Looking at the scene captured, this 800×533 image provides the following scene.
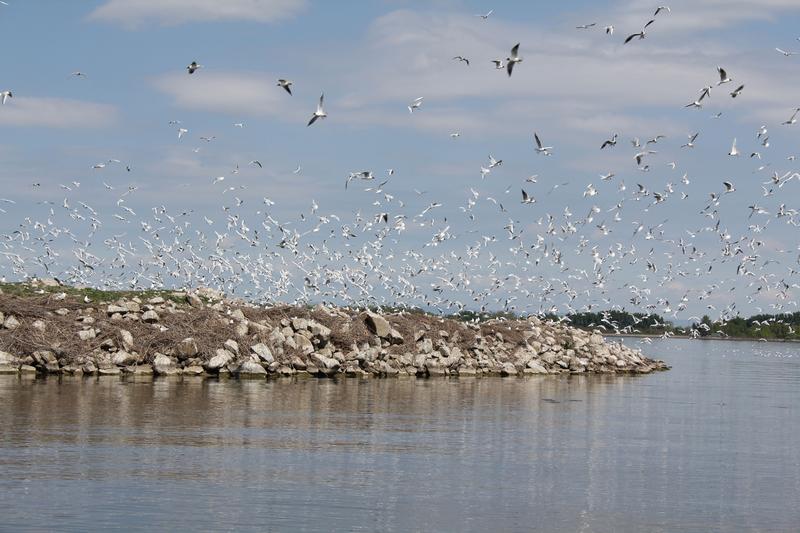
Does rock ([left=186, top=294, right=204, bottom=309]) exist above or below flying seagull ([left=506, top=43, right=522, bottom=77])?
below

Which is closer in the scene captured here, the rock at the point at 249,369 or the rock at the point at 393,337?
the rock at the point at 249,369

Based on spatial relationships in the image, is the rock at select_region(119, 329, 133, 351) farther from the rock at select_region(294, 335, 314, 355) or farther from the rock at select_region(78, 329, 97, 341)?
Result: the rock at select_region(294, 335, 314, 355)

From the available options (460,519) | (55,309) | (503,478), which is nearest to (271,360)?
(55,309)

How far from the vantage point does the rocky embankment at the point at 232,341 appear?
141ft

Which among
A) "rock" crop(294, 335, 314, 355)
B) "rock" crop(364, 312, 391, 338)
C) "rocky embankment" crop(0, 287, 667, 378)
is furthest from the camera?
"rock" crop(364, 312, 391, 338)

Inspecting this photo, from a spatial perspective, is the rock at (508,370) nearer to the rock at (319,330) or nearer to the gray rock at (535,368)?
the gray rock at (535,368)

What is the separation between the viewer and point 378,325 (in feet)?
173

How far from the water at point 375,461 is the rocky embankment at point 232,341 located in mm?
3265

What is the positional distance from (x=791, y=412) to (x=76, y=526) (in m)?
31.8

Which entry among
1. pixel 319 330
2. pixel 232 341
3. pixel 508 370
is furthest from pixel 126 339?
pixel 508 370

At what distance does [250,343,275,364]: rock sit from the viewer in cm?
4691

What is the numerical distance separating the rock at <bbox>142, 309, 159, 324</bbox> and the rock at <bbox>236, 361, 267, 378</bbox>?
13.9 ft

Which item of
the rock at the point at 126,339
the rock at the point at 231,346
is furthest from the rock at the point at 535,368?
the rock at the point at 126,339

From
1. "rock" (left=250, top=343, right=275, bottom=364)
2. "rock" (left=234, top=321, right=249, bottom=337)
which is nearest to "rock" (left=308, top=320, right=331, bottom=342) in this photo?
"rock" (left=234, top=321, right=249, bottom=337)
